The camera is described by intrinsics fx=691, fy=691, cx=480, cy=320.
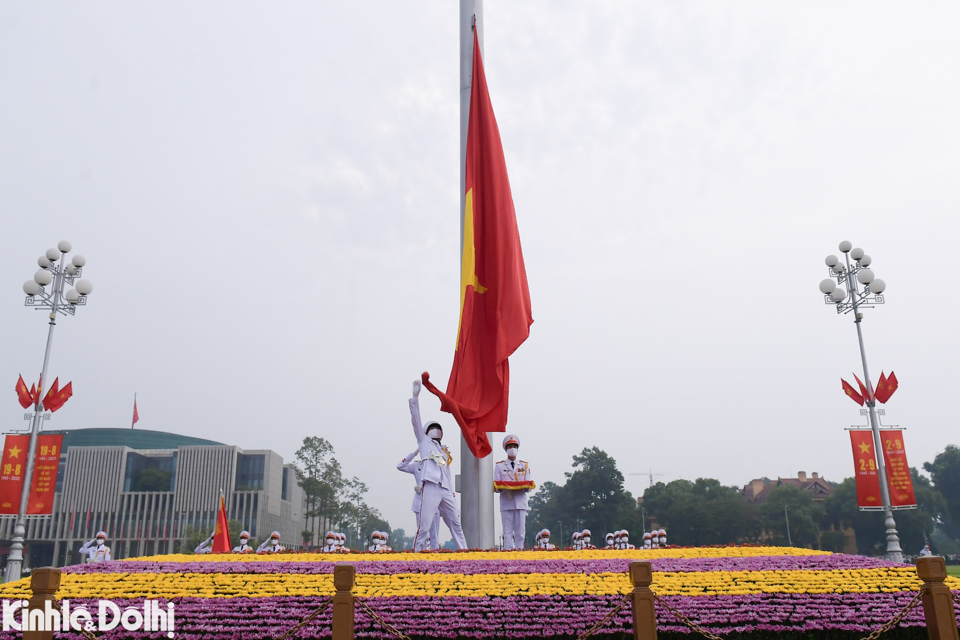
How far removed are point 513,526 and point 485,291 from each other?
399 cm

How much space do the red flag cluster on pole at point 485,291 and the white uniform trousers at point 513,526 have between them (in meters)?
2.03

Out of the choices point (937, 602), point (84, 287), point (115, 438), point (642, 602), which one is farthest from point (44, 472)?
point (115, 438)

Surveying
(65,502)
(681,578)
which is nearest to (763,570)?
(681,578)

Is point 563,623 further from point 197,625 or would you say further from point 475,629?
point 197,625

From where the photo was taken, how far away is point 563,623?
517cm

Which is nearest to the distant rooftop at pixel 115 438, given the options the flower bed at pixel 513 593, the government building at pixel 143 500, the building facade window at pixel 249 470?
the government building at pixel 143 500

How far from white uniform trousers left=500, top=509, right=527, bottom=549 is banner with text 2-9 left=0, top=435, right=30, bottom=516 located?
992 cm

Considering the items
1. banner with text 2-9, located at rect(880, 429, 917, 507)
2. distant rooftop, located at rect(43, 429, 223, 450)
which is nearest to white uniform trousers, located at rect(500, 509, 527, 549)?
banner with text 2-9, located at rect(880, 429, 917, 507)

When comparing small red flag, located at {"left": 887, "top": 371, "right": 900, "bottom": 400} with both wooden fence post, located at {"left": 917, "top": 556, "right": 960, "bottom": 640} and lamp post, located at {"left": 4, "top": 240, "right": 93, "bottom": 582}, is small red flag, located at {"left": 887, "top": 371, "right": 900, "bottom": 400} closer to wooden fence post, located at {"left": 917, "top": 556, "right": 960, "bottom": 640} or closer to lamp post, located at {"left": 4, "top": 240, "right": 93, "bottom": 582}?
wooden fence post, located at {"left": 917, "top": 556, "right": 960, "bottom": 640}

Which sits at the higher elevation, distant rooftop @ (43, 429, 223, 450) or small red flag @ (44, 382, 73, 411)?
distant rooftop @ (43, 429, 223, 450)

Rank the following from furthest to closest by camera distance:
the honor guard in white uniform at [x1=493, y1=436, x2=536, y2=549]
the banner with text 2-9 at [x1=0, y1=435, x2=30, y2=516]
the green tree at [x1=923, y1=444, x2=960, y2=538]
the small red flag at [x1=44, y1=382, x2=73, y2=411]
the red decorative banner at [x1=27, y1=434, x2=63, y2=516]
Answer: the green tree at [x1=923, y1=444, x2=960, y2=538] < the small red flag at [x1=44, y1=382, x2=73, y2=411] < the red decorative banner at [x1=27, y1=434, x2=63, y2=516] < the banner with text 2-9 at [x1=0, y1=435, x2=30, y2=516] < the honor guard in white uniform at [x1=493, y1=436, x2=536, y2=549]

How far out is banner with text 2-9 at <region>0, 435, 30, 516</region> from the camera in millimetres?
13930

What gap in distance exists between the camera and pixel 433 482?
9.50m

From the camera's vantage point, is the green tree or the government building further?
the government building
